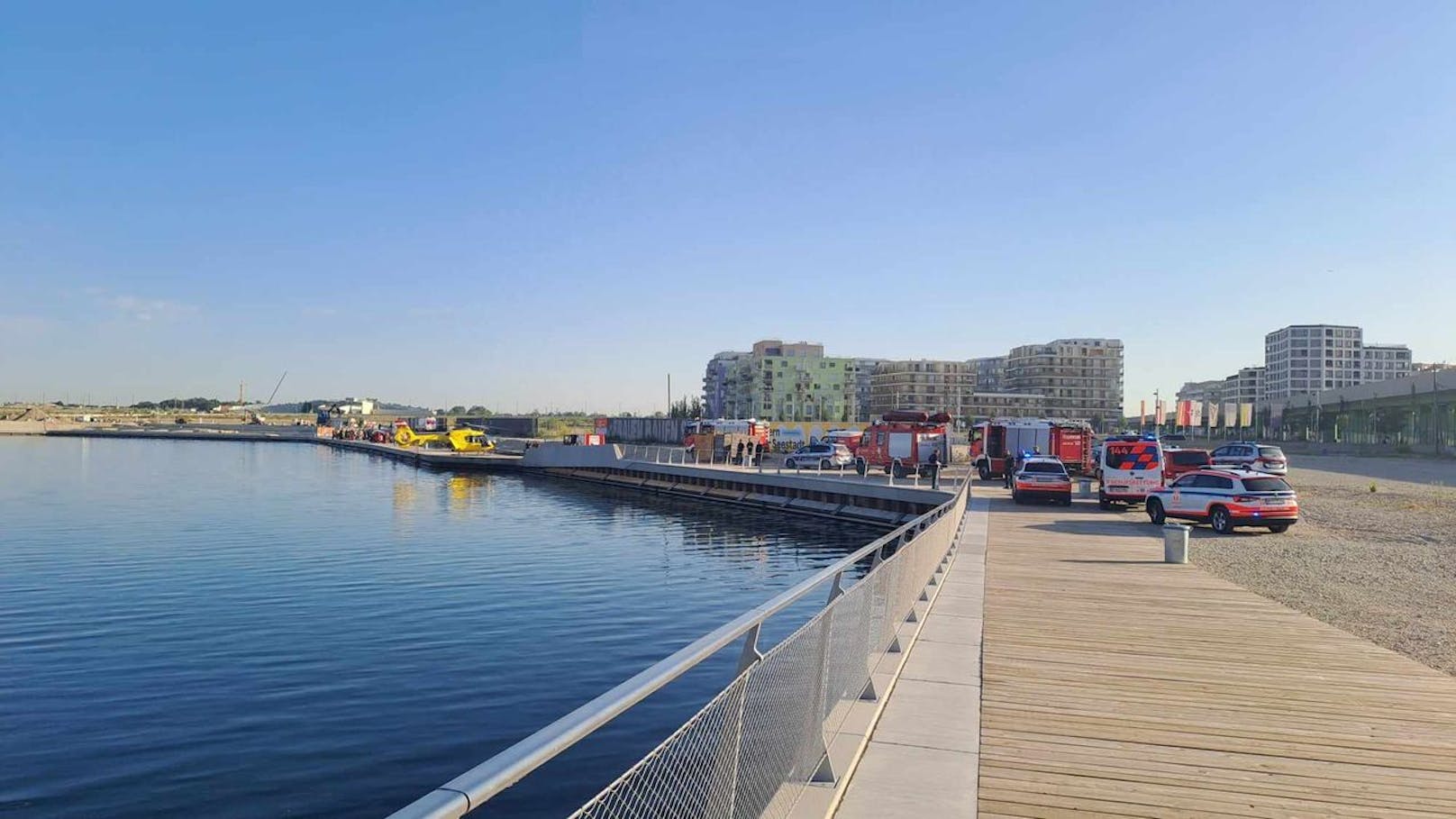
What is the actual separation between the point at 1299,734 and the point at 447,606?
1751 cm

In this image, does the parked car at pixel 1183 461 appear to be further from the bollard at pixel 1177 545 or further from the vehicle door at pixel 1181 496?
the bollard at pixel 1177 545

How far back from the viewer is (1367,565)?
19797 mm

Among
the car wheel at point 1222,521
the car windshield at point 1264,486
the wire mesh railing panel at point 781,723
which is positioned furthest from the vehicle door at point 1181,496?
the wire mesh railing panel at point 781,723

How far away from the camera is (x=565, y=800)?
427 inches

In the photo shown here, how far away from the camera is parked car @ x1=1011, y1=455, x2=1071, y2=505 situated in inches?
1336

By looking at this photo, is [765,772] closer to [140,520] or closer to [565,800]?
[565,800]

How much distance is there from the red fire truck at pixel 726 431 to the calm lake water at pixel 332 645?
2834 cm

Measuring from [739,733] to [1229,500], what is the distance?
82.4 ft

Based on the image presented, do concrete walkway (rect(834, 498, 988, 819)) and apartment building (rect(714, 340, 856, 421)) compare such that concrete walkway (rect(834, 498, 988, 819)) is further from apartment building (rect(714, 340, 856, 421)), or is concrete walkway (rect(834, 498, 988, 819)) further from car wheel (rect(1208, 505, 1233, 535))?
apartment building (rect(714, 340, 856, 421))

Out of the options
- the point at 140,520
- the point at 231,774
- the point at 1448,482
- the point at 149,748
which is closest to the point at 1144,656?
the point at 231,774

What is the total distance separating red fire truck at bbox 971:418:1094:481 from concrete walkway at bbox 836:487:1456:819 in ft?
113

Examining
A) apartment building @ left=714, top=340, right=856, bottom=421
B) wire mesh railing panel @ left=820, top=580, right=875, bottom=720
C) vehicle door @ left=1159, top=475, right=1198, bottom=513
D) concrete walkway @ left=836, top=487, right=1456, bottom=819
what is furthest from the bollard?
apartment building @ left=714, top=340, right=856, bottom=421

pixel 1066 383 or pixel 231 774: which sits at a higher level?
pixel 1066 383

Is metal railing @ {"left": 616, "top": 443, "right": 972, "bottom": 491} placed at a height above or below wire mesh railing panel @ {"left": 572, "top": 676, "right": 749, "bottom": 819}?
below
